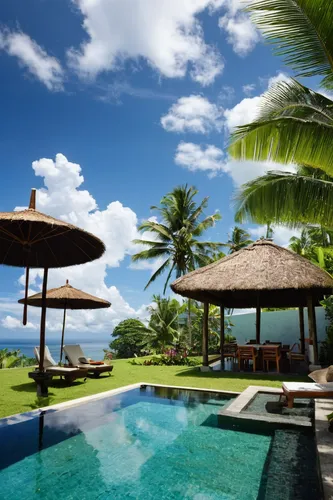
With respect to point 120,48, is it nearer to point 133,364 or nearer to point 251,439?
point 251,439

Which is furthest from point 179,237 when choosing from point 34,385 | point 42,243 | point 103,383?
point 42,243

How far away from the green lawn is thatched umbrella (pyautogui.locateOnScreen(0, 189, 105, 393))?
0.56 m

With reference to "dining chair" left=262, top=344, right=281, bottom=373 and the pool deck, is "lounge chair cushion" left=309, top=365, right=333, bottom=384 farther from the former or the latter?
"dining chair" left=262, top=344, right=281, bottom=373

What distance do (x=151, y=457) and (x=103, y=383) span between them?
455 cm

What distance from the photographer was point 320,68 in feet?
15.1

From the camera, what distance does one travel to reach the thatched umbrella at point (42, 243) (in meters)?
5.32

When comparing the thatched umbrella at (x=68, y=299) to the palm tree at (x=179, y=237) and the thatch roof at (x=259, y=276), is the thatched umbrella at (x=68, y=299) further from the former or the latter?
the palm tree at (x=179, y=237)

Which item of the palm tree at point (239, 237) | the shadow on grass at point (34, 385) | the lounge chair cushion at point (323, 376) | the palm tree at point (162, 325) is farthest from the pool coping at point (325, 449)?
the palm tree at point (239, 237)

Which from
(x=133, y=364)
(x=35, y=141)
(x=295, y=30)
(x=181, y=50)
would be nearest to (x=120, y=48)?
(x=181, y=50)

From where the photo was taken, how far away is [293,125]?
209 inches

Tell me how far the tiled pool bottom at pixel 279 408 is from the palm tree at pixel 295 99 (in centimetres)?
375

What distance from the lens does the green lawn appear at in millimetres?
6067

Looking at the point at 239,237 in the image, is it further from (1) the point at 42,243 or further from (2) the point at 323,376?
(1) the point at 42,243

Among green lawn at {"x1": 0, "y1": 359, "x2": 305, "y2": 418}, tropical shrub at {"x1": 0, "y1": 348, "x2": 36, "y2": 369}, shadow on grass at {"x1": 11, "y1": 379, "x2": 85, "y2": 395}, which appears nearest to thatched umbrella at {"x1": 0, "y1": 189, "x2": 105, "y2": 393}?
green lawn at {"x1": 0, "y1": 359, "x2": 305, "y2": 418}
